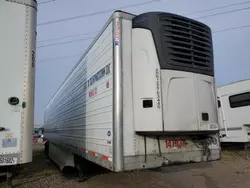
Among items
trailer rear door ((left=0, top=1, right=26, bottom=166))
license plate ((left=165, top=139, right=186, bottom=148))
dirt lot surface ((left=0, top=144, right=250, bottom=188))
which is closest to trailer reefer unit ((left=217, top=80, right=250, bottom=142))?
dirt lot surface ((left=0, top=144, right=250, bottom=188))

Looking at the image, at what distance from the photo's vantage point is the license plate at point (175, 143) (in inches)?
169

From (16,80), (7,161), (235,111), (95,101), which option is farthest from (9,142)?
(235,111)

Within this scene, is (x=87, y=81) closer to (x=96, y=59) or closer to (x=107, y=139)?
(x=96, y=59)

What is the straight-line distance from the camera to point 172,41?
4.25 meters

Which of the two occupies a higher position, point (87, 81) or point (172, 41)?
point (172, 41)

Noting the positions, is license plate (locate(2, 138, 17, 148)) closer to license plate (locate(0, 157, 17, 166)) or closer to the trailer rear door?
the trailer rear door

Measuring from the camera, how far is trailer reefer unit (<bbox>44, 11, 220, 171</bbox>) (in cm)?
395

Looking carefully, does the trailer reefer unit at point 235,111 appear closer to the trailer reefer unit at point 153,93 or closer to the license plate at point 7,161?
the trailer reefer unit at point 153,93

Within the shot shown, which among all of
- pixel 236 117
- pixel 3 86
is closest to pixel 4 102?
pixel 3 86

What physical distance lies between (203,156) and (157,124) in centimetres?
143

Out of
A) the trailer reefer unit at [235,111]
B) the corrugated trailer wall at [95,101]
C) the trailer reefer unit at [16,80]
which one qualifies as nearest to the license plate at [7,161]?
the trailer reefer unit at [16,80]

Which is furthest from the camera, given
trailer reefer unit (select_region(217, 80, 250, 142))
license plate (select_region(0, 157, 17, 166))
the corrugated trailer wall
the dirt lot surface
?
trailer reefer unit (select_region(217, 80, 250, 142))

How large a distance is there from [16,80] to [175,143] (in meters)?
2.85

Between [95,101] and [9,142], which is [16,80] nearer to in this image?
[9,142]
